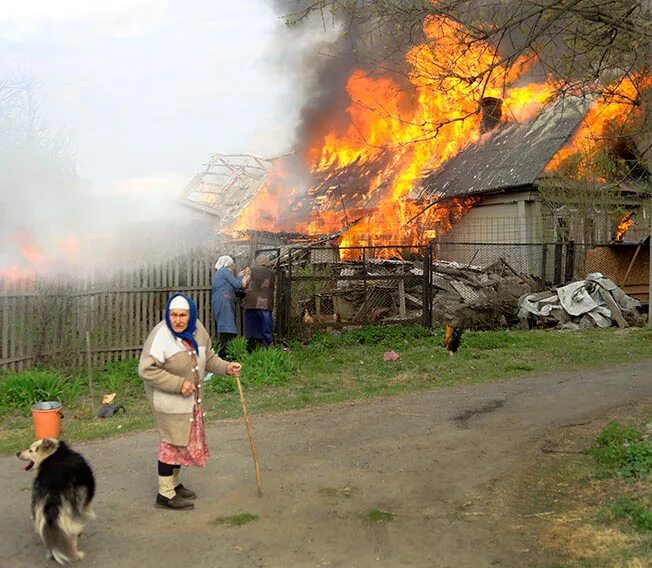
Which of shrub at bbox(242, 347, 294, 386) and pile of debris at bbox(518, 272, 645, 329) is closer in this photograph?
shrub at bbox(242, 347, 294, 386)

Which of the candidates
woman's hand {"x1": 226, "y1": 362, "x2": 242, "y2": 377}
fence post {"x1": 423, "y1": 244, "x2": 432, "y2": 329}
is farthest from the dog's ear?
fence post {"x1": 423, "y1": 244, "x2": 432, "y2": 329}

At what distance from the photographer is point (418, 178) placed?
75.7ft

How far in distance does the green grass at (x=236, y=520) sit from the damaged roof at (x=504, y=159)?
54.8 ft

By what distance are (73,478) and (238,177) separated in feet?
60.7

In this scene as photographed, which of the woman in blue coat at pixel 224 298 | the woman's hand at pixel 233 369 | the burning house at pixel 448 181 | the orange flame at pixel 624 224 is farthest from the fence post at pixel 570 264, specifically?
the woman's hand at pixel 233 369

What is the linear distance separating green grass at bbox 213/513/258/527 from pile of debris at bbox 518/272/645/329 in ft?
37.1

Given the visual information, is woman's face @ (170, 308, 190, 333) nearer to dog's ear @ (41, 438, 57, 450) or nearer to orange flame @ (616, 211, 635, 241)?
dog's ear @ (41, 438, 57, 450)

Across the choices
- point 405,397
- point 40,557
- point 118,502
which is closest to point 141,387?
point 405,397

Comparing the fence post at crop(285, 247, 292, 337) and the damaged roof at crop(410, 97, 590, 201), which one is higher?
the damaged roof at crop(410, 97, 590, 201)

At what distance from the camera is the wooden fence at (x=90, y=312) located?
872 cm

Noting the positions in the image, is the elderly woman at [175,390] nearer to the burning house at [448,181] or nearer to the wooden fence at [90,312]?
the wooden fence at [90,312]

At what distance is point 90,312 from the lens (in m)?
9.67

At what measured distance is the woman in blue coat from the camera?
33.3ft

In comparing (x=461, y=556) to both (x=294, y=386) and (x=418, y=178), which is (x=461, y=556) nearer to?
(x=294, y=386)
